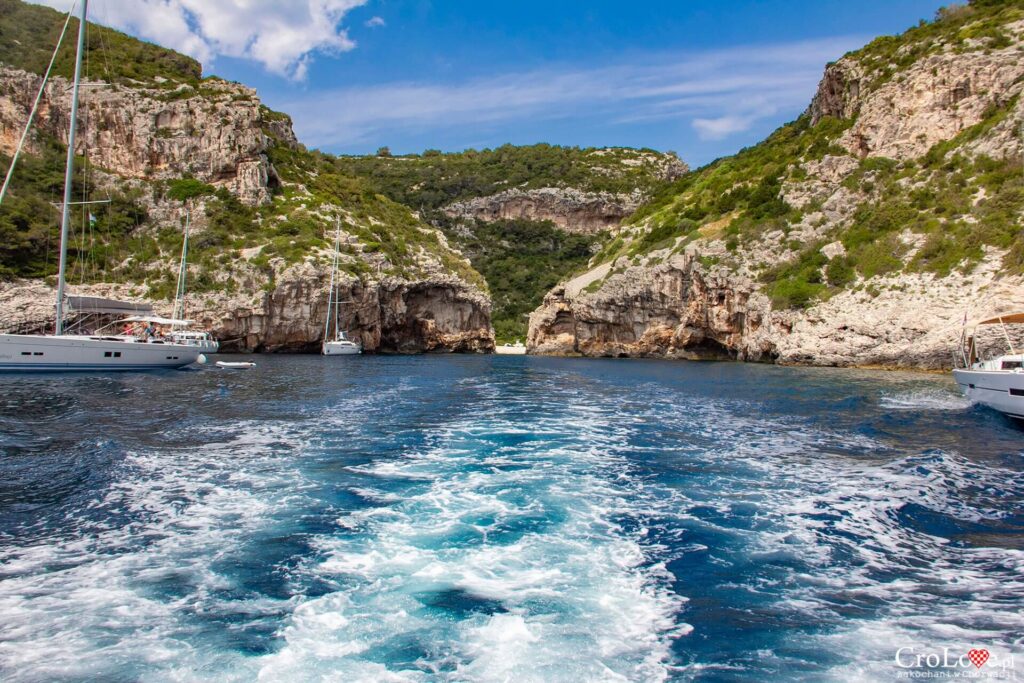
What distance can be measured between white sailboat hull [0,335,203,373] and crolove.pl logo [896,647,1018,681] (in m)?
35.1

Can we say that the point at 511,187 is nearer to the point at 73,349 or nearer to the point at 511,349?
the point at 511,349

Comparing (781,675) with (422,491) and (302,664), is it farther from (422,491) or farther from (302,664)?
(422,491)

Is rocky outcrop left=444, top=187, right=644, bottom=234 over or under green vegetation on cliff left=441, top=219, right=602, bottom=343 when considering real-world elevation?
over

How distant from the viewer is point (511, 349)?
303 ft

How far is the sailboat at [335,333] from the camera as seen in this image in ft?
181

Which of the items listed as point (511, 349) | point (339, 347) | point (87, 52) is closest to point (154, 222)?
point (87, 52)

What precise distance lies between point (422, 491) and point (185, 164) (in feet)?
222

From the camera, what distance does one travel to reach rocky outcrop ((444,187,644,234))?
131500 millimetres

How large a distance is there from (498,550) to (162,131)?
7290 centimetres

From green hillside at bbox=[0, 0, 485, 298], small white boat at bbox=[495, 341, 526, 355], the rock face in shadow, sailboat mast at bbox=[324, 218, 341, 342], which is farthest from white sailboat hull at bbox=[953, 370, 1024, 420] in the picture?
small white boat at bbox=[495, 341, 526, 355]

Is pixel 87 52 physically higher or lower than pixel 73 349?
higher

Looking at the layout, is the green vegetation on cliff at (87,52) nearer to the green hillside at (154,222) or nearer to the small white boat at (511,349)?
the green hillside at (154,222)

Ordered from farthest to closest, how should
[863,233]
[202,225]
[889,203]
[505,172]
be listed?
[505,172] → [202,225] → [863,233] → [889,203]

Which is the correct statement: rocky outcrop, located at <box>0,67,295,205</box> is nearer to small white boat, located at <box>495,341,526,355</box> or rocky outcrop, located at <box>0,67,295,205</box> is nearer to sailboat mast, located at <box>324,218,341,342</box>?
sailboat mast, located at <box>324,218,341,342</box>
